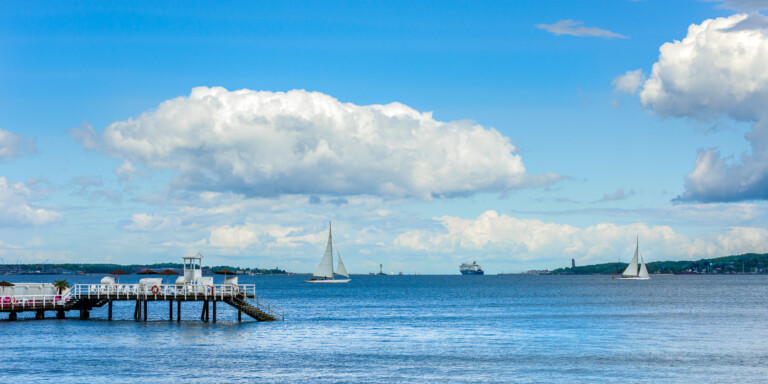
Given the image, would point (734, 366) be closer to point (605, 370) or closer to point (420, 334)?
point (605, 370)

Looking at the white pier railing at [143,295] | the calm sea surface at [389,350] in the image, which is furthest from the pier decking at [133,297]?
the calm sea surface at [389,350]

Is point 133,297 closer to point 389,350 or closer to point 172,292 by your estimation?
point 172,292

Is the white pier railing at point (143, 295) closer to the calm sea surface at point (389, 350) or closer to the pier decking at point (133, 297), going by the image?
the pier decking at point (133, 297)

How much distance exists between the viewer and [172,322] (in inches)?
3275

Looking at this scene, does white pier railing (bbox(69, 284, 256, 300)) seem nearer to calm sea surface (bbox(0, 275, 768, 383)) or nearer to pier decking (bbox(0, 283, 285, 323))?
pier decking (bbox(0, 283, 285, 323))

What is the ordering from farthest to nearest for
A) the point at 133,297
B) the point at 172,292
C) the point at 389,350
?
1. the point at 133,297
2. the point at 172,292
3. the point at 389,350

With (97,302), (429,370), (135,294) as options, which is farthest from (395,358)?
(97,302)

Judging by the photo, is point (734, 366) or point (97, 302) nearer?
point (734, 366)

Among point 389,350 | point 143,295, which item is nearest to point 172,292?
point 143,295

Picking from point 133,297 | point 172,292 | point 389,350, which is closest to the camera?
point 389,350

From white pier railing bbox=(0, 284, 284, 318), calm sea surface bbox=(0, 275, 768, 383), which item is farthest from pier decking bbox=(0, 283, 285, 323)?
calm sea surface bbox=(0, 275, 768, 383)

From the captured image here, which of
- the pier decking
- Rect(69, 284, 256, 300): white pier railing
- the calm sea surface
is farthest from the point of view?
the pier decking

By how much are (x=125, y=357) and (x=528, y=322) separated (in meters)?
50.1

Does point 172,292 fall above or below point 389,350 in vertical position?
above
